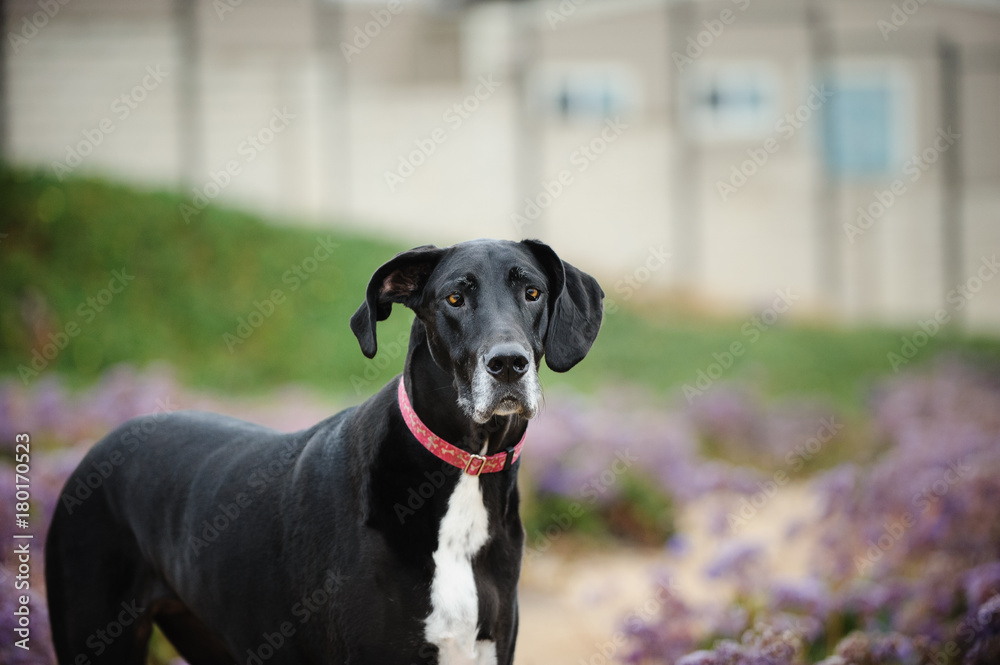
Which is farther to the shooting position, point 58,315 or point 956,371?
point 956,371

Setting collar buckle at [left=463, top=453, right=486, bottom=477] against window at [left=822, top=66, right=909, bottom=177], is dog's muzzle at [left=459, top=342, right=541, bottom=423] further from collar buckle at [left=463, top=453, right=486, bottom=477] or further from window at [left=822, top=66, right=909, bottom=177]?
window at [left=822, top=66, right=909, bottom=177]

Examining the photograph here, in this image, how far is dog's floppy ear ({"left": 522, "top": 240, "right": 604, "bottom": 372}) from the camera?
253 cm

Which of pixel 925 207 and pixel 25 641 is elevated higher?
pixel 925 207

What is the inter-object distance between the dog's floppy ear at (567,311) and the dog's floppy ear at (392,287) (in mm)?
314

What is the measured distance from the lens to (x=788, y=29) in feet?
52.1

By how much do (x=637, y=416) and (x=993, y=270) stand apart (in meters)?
11.9

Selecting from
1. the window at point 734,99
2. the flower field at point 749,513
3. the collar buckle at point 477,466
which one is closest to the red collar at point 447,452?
the collar buckle at point 477,466

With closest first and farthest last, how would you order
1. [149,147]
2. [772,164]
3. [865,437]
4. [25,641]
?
[25,641] → [865,437] → [149,147] → [772,164]

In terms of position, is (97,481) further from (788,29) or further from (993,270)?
(993,270)

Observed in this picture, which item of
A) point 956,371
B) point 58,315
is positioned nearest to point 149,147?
point 58,315

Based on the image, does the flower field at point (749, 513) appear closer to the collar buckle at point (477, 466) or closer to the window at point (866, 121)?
the collar buckle at point (477, 466)

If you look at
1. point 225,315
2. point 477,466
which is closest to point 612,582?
point 477,466

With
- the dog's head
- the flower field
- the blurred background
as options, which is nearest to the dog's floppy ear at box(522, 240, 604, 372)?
the dog's head

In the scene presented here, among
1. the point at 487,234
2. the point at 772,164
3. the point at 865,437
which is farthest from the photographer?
the point at 772,164
